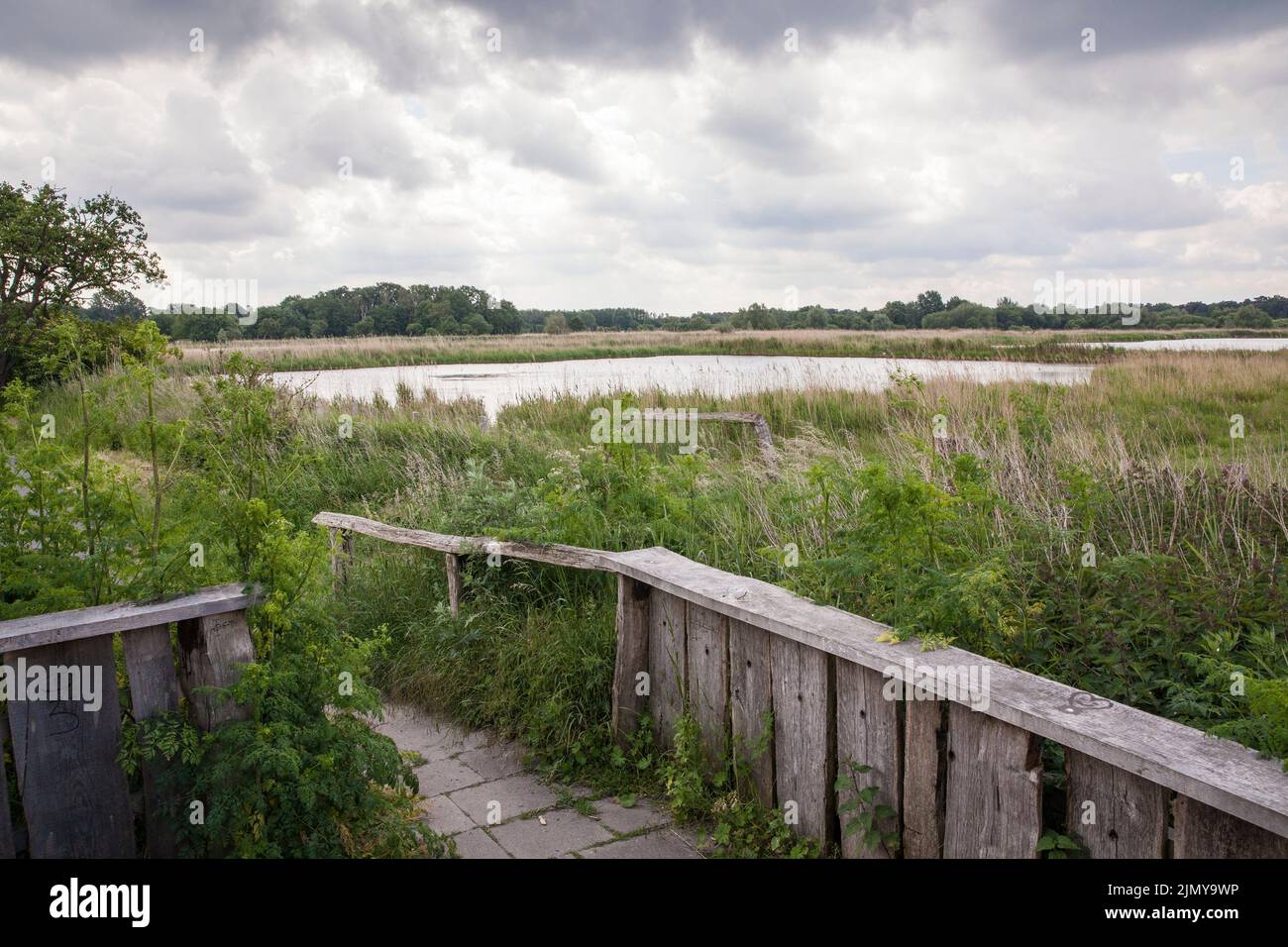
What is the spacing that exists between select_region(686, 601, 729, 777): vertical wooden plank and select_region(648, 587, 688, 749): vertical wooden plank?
0.08 m

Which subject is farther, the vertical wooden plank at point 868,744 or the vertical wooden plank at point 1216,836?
the vertical wooden plank at point 868,744

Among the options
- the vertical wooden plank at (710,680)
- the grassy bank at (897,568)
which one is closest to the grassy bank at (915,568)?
the grassy bank at (897,568)

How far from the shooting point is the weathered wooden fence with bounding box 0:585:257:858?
2637 mm

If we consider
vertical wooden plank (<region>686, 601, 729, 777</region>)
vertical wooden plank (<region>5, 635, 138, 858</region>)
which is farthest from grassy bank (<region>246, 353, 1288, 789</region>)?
vertical wooden plank (<region>5, 635, 138, 858</region>)

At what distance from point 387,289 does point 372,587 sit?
2445 inches

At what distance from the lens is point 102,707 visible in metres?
2.74

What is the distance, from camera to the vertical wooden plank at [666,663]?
4145 millimetres

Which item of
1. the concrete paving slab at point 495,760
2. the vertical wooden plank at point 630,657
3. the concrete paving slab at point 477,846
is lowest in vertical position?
the concrete paving slab at point 477,846

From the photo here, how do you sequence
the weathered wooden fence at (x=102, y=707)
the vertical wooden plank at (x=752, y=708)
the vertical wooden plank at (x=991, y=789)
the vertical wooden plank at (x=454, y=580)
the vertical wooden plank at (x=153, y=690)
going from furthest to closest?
the vertical wooden plank at (x=454, y=580) → the vertical wooden plank at (x=752, y=708) → the vertical wooden plank at (x=153, y=690) → the weathered wooden fence at (x=102, y=707) → the vertical wooden plank at (x=991, y=789)

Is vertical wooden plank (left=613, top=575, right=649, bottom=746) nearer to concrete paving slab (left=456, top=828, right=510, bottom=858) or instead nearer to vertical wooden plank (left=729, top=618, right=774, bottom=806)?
vertical wooden plank (left=729, top=618, right=774, bottom=806)

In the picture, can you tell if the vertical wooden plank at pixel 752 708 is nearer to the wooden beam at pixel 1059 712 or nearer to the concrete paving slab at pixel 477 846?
the wooden beam at pixel 1059 712
